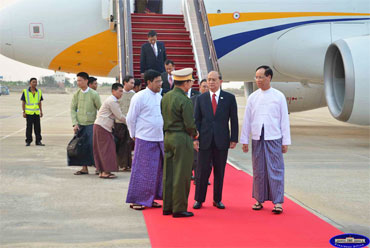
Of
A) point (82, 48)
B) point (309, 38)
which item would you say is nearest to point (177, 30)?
point (82, 48)

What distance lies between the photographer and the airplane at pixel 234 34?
12102 millimetres

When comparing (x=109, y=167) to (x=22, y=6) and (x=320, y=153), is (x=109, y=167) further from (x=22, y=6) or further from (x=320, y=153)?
(x=22, y=6)

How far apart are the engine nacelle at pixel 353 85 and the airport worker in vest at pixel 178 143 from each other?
252 inches

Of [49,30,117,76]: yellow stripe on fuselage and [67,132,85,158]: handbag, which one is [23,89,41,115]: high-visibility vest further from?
[67,132,85,158]: handbag

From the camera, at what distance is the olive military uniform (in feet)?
17.3

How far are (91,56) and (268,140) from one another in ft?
25.4

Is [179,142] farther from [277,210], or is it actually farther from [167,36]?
[167,36]

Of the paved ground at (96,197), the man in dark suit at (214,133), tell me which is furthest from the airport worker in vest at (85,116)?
the man in dark suit at (214,133)

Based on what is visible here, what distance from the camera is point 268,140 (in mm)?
5699

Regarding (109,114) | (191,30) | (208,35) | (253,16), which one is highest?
(253,16)

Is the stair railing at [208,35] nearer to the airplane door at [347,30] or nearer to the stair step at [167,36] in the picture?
the stair step at [167,36]

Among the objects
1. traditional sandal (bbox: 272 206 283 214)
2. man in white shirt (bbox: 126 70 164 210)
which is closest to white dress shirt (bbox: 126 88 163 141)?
man in white shirt (bbox: 126 70 164 210)

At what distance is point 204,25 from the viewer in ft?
35.9

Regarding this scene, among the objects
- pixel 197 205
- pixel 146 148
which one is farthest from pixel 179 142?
pixel 197 205
